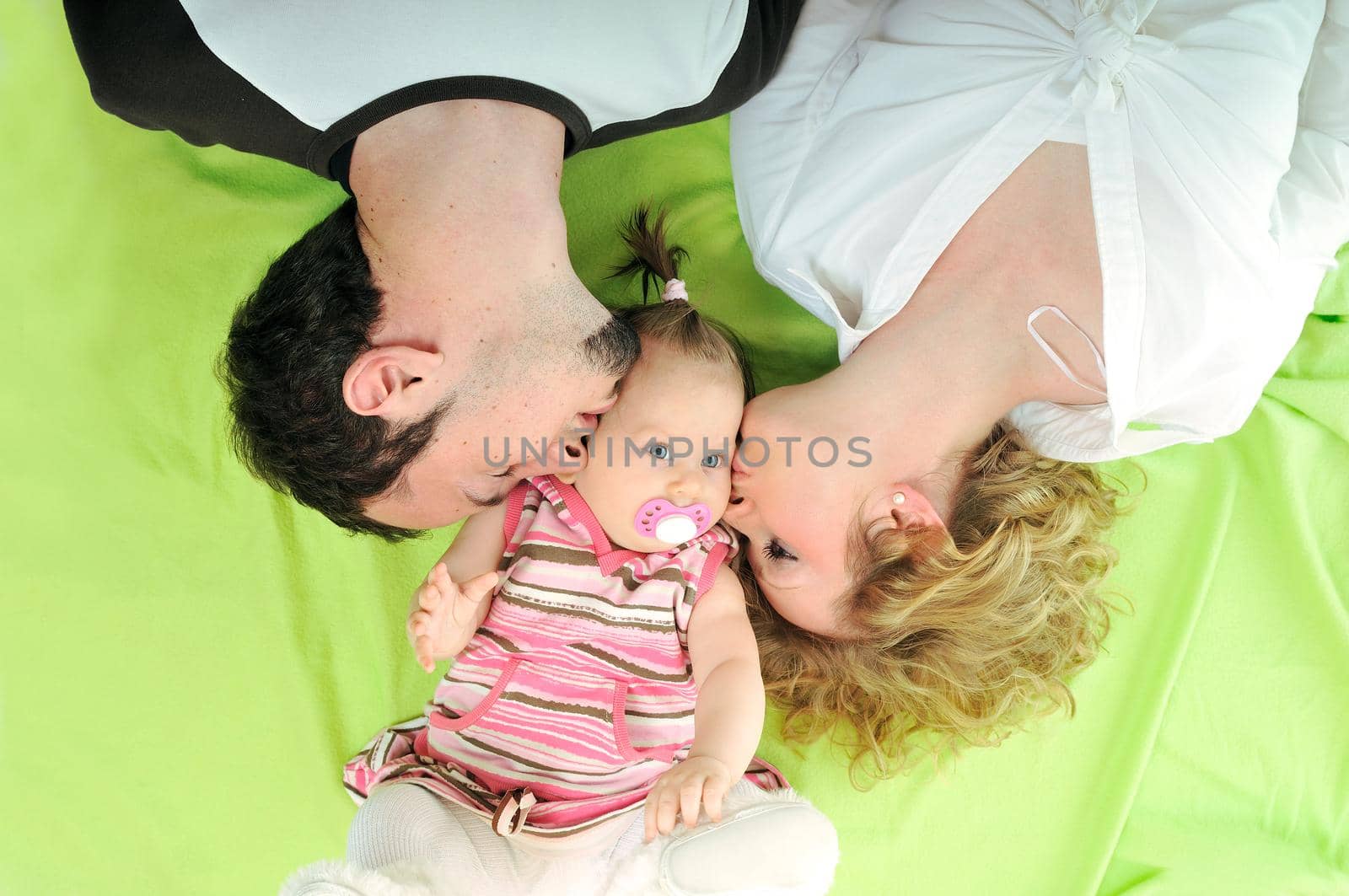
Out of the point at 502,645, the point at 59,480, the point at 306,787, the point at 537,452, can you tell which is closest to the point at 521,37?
the point at 537,452

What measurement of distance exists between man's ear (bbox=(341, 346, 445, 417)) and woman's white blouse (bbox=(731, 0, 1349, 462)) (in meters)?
0.66

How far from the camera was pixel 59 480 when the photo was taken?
5.76 feet

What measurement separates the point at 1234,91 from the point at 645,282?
3.08 ft

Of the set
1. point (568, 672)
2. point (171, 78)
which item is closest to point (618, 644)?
point (568, 672)

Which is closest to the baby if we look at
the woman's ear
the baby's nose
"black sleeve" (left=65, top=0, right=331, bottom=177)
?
the baby's nose

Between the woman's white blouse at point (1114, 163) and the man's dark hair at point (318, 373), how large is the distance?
70 centimetres

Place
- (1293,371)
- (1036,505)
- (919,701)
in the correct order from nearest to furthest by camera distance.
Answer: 1. (1036,505)
2. (919,701)
3. (1293,371)

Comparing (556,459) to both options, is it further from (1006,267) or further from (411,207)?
(1006,267)

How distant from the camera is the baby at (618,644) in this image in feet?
4.79

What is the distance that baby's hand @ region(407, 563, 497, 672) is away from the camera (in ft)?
4.53

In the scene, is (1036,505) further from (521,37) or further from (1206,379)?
(521,37)

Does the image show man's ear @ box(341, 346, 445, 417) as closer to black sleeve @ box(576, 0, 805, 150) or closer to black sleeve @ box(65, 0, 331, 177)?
black sleeve @ box(65, 0, 331, 177)

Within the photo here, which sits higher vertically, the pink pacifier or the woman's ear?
the woman's ear

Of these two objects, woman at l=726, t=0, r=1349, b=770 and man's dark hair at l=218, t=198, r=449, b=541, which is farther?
woman at l=726, t=0, r=1349, b=770
